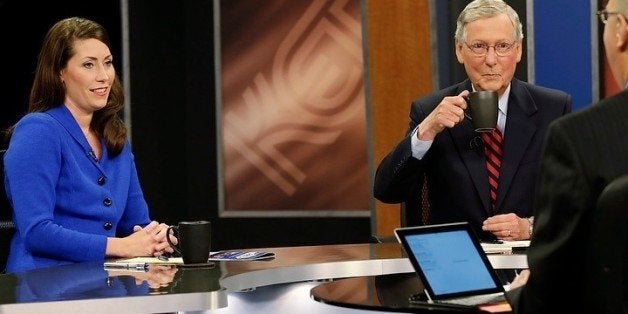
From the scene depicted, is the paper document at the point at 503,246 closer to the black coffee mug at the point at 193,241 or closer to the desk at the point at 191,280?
A: the desk at the point at 191,280

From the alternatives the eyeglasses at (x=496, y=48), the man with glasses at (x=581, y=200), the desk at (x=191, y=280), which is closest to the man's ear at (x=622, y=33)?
the man with glasses at (x=581, y=200)

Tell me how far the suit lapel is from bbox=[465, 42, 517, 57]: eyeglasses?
0.45ft

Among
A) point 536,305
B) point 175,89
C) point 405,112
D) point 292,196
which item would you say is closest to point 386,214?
point 405,112

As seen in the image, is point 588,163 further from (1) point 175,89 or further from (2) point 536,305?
(1) point 175,89

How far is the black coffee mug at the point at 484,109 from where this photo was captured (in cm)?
288

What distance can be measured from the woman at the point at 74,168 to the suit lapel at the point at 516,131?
0.98m

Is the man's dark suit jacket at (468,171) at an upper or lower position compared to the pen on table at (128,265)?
upper

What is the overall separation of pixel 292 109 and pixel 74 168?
3.27 metres

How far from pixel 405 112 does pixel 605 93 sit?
848 mm

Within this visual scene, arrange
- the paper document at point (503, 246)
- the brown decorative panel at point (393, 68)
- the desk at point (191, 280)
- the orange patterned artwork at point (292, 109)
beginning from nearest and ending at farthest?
the desk at point (191, 280) → the paper document at point (503, 246) → the brown decorative panel at point (393, 68) → the orange patterned artwork at point (292, 109)

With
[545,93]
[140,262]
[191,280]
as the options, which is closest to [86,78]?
[140,262]

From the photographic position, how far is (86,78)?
3.12 metres

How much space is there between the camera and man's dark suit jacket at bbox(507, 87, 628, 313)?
1.39 metres

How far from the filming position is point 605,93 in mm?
4465
